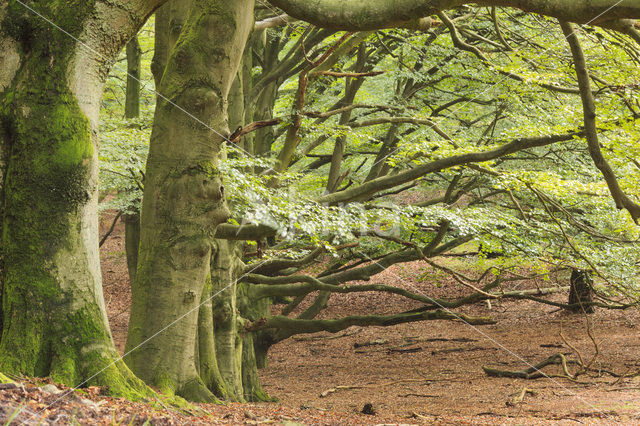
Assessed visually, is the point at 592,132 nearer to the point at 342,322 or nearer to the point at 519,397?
the point at 519,397

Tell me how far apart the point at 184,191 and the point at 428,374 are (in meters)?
7.84

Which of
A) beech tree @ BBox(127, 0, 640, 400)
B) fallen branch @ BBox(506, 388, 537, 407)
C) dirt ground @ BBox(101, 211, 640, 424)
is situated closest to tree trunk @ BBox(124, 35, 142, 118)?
beech tree @ BBox(127, 0, 640, 400)

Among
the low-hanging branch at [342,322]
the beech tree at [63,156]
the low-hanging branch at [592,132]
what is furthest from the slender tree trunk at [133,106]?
the low-hanging branch at [592,132]

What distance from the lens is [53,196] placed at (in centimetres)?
353

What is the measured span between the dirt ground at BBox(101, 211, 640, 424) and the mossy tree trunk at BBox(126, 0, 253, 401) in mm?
1660

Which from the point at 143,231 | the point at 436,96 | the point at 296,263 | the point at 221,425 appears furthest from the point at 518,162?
the point at 221,425

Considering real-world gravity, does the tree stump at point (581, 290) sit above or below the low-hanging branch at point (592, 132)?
below

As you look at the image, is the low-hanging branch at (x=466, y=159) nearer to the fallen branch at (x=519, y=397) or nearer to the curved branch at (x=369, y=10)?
the fallen branch at (x=519, y=397)

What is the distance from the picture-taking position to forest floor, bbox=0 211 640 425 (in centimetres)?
553

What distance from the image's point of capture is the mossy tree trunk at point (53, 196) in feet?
11.2

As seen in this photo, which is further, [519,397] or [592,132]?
[519,397]

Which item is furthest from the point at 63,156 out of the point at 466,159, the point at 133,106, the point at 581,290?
the point at 581,290

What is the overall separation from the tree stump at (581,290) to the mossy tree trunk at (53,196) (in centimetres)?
834

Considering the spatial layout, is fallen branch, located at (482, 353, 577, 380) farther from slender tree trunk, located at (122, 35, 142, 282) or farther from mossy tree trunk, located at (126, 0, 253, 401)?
slender tree trunk, located at (122, 35, 142, 282)
